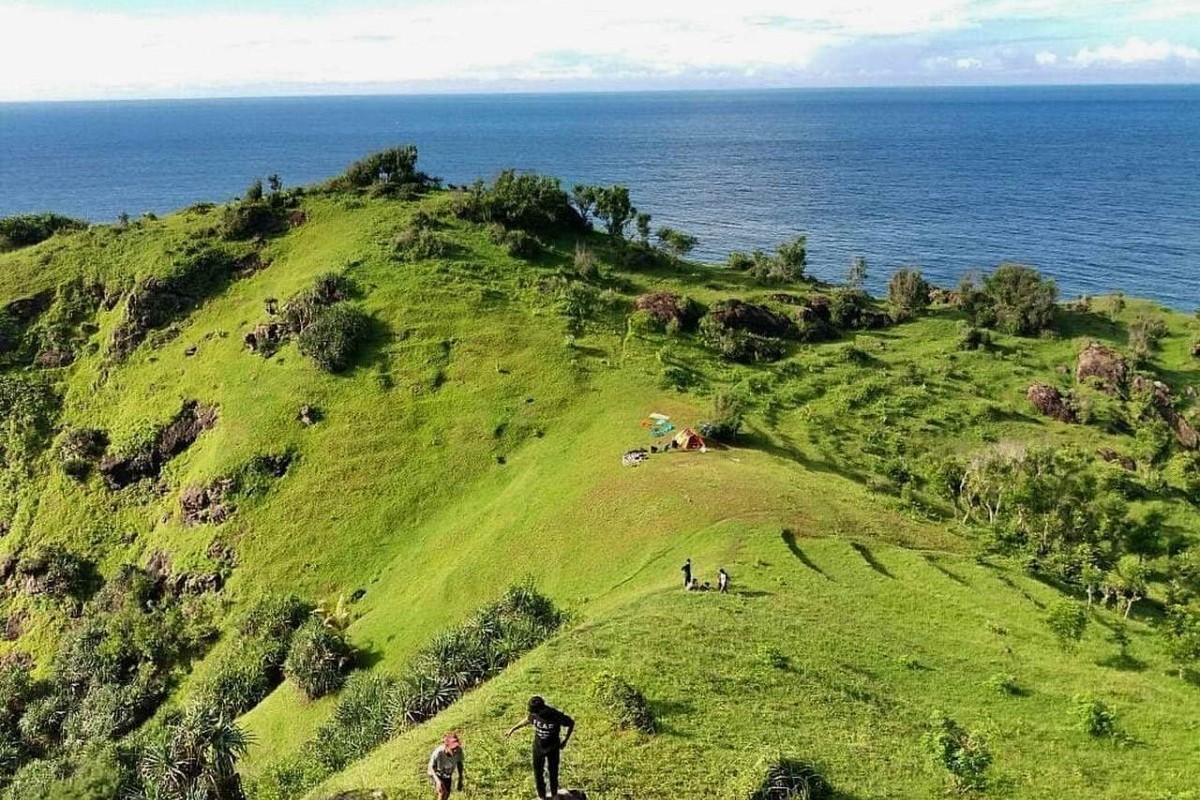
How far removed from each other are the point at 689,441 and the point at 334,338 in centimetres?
3578

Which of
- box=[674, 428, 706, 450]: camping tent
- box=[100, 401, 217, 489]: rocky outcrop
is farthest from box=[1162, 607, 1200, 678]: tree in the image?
box=[100, 401, 217, 489]: rocky outcrop

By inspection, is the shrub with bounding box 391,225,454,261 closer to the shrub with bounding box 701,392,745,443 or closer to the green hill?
the green hill

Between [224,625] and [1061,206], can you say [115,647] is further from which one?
[1061,206]

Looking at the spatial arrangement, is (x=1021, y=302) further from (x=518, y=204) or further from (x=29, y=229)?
(x=29, y=229)

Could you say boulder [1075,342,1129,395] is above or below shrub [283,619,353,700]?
above

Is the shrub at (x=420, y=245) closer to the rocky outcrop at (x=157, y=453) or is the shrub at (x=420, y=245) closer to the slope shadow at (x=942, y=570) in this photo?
the rocky outcrop at (x=157, y=453)

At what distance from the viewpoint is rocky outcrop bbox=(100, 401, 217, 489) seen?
69.1m

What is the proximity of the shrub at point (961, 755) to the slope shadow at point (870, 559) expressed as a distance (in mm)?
16721

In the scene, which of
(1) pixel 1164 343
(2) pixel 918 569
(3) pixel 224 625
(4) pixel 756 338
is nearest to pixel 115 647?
(3) pixel 224 625

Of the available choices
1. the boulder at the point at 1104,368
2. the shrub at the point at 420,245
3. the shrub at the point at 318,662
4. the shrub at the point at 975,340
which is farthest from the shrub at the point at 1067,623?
the shrub at the point at 420,245

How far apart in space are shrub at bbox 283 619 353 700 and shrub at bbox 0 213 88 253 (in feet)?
251

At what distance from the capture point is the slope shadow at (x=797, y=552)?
42.8 metres

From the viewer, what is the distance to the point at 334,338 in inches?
2899

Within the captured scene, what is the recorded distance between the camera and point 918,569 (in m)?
44.5
